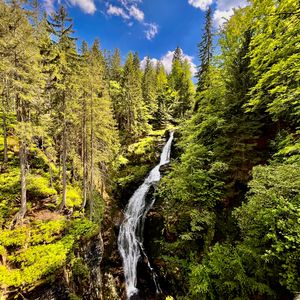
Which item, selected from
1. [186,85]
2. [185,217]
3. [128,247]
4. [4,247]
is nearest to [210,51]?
[186,85]

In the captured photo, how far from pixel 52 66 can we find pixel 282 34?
39.9ft

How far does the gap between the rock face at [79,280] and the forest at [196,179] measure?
97mm

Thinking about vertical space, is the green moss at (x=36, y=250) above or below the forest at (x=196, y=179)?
below

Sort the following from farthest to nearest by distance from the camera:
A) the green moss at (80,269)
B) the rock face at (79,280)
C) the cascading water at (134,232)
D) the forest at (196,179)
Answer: the cascading water at (134,232), the green moss at (80,269), the rock face at (79,280), the forest at (196,179)

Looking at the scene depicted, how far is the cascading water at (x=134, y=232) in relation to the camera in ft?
48.5

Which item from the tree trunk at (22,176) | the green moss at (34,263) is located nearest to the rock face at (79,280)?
the green moss at (34,263)

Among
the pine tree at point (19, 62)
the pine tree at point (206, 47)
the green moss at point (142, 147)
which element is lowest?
the green moss at point (142, 147)

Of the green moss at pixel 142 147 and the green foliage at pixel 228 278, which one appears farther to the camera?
the green moss at pixel 142 147

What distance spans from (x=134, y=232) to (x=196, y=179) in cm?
1006

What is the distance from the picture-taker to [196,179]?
982 centimetres

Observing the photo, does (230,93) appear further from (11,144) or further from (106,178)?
(11,144)

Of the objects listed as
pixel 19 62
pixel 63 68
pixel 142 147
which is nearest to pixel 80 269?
pixel 19 62

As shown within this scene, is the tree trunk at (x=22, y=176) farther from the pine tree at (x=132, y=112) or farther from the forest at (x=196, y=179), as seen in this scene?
the pine tree at (x=132, y=112)

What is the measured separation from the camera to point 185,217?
436 inches
